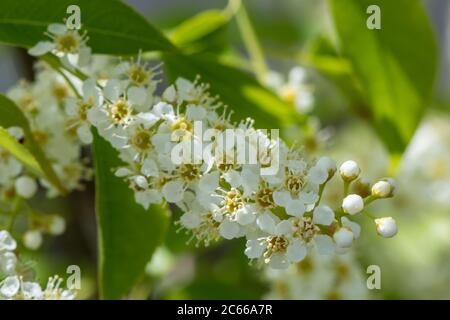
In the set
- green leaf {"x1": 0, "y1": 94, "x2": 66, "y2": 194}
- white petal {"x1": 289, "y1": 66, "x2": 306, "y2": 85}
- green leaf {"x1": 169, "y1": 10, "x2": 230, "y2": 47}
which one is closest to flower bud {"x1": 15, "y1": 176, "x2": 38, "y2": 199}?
green leaf {"x1": 0, "y1": 94, "x2": 66, "y2": 194}

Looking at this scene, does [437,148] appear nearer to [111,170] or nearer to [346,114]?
[346,114]

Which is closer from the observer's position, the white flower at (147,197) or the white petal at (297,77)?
the white flower at (147,197)

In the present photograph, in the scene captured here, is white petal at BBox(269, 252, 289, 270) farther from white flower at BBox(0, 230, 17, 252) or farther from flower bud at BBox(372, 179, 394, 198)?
white flower at BBox(0, 230, 17, 252)

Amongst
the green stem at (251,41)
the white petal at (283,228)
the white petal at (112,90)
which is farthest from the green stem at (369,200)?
the green stem at (251,41)

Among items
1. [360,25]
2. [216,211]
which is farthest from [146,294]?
[360,25]

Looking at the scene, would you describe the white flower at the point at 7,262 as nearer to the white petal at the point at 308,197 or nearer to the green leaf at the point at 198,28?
the white petal at the point at 308,197

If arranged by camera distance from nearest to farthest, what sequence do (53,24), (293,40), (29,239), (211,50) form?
(53,24) → (29,239) → (211,50) → (293,40)
